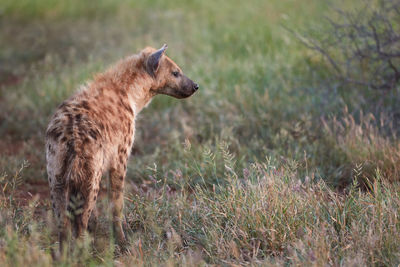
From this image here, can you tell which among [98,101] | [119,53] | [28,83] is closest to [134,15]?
[119,53]

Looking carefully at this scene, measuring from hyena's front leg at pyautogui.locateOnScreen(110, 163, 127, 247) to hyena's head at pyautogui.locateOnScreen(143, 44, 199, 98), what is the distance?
0.89m

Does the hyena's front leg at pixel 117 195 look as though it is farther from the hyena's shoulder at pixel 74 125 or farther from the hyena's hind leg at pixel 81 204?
the hyena's hind leg at pixel 81 204

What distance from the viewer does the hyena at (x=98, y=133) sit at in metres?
3.10

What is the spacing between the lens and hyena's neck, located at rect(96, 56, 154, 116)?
411 cm

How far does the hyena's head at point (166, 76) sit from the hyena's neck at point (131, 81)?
0.22 feet

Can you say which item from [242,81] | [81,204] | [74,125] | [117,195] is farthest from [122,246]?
[242,81]

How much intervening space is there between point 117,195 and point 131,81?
0.97 m

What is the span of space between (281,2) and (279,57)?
13.3ft

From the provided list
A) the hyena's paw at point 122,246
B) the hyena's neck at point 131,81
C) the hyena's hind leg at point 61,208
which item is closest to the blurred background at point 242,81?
the hyena's neck at point 131,81

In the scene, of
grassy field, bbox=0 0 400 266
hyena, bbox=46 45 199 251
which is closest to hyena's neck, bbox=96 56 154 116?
hyena, bbox=46 45 199 251

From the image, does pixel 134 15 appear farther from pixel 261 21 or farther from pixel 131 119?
pixel 131 119

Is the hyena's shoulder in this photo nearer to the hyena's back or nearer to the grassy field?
the hyena's back

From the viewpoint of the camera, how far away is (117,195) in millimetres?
3781

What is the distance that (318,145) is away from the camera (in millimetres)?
5109
